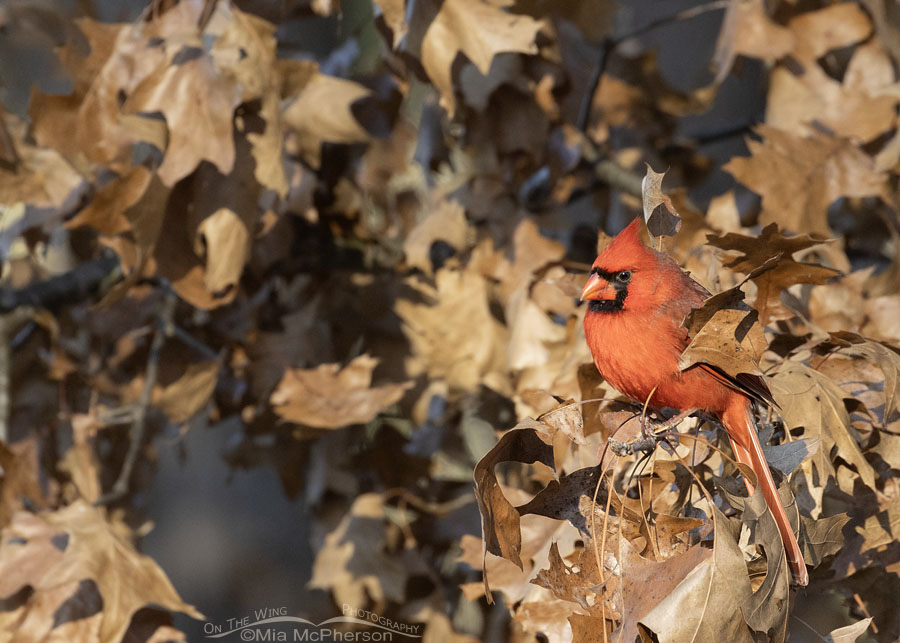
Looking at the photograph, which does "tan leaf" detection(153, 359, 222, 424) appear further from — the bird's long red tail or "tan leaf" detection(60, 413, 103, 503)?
the bird's long red tail

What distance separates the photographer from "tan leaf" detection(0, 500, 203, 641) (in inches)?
43.5

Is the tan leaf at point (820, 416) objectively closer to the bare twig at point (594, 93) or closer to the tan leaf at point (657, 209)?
the tan leaf at point (657, 209)

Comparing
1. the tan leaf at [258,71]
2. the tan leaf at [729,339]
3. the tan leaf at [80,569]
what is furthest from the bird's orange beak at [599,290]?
the tan leaf at [80,569]

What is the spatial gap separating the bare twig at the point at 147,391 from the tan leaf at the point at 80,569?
224mm

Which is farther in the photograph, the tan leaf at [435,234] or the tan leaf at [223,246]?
the tan leaf at [435,234]

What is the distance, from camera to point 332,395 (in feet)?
4.39

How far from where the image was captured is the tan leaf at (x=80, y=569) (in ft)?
3.63

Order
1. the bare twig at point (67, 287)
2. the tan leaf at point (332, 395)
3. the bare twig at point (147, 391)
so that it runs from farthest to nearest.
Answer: the bare twig at point (67, 287), the bare twig at point (147, 391), the tan leaf at point (332, 395)

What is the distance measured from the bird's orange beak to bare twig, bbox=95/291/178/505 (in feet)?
3.33

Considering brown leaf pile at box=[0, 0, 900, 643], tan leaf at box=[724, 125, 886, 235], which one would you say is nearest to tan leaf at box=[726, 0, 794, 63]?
brown leaf pile at box=[0, 0, 900, 643]

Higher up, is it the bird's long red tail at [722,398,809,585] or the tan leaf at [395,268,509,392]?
the bird's long red tail at [722,398,809,585]

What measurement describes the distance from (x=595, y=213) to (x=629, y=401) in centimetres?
119

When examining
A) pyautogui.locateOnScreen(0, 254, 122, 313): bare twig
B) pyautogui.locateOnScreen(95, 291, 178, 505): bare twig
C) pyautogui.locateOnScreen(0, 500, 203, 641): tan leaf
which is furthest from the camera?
pyautogui.locateOnScreen(0, 254, 122, 313): bare twig

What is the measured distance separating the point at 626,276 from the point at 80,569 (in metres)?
0.89
